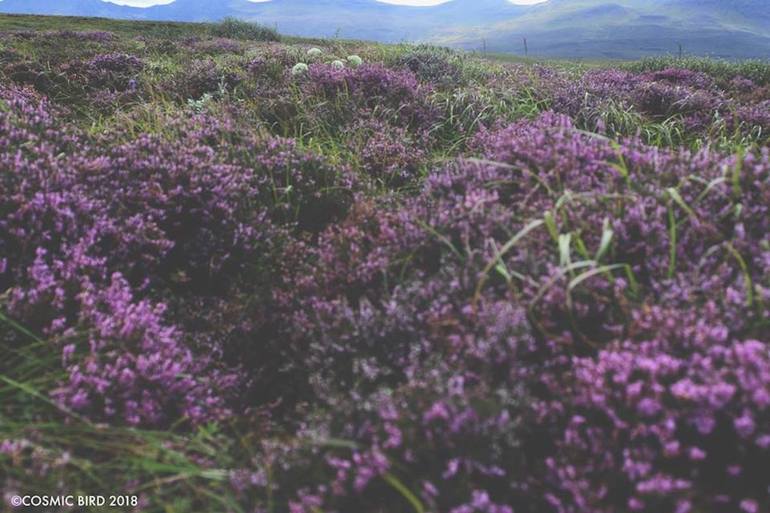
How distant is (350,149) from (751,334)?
3890mm

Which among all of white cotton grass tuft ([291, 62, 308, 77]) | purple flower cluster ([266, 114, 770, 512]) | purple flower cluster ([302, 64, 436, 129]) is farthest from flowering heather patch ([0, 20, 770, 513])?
white cotton grass tuft ([291, 62, 308, 77])

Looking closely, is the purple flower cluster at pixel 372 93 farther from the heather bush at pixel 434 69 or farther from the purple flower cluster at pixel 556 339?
the purple flower cluster at pixel 556 339

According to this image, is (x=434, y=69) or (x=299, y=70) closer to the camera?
(x=299, y=70)

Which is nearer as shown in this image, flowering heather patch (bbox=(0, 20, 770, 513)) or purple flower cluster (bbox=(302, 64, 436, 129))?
flowering heather patch (bbox=(0, 20, 770, 513))

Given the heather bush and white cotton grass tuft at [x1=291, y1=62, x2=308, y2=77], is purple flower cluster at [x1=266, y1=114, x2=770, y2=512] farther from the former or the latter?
the heather bush

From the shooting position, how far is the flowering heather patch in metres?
1.65

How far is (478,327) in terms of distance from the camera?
2105mm

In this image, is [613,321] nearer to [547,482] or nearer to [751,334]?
[751,334]

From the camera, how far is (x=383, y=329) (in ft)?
7.54

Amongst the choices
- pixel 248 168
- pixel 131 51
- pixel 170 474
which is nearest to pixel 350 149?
pixel 248 168

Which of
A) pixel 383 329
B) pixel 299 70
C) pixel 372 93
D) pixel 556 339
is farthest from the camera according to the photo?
pixel 299 70

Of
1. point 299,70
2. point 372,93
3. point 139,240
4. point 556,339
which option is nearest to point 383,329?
point 556,339

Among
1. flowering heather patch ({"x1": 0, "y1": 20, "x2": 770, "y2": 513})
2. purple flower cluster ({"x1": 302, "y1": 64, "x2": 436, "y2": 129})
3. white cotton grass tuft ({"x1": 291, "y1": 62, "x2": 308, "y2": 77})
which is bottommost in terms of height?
flowering heather patch ({"x1": 0, "y1": 20, "x2": 770, "y2": 513})

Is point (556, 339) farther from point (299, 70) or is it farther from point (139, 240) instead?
point (299, 70)
